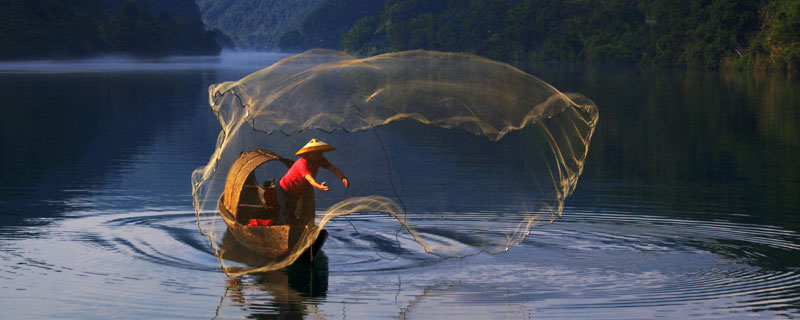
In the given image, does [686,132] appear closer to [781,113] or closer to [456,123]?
[781,113]

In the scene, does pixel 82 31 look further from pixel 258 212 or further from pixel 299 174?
pixel 299 174

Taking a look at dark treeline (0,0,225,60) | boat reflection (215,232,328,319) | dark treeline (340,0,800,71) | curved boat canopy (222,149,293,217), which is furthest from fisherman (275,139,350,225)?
dark treeline (0,0,225,60)

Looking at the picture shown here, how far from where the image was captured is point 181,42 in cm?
16500

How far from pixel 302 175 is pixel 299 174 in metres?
0.06

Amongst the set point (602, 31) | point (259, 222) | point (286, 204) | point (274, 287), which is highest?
point (602, 31)

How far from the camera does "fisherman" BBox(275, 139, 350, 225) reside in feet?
38.8

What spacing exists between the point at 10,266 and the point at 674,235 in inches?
300

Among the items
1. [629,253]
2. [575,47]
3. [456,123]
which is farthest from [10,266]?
[575,47]

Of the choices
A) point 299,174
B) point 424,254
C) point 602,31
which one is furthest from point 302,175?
point 602,31

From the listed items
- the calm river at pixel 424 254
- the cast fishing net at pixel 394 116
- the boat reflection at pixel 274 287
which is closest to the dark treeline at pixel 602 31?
the calm river at pixel 424 254

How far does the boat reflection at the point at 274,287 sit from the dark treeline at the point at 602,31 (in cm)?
5865

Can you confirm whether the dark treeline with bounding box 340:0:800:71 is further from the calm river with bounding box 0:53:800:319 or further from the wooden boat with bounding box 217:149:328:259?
the wooden boat with bounding box 217:149:328:259

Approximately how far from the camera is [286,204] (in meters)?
12.5

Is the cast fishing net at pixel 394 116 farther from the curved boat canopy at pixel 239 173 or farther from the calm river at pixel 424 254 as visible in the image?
the calm river at pixel 424 254
